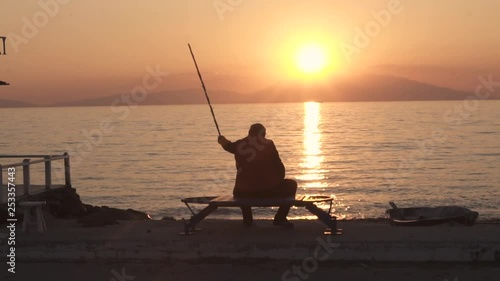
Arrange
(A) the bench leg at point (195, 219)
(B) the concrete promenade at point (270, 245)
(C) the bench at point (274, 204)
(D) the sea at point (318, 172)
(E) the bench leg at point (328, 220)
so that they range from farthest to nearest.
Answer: (D) the sea at point (318, 172), (A) the bench leg at point (195, 219), (E) the bench leg at point (328, 220), (C) the bench at point (274, 204), (B) the concrete promenade at point (270, 245)

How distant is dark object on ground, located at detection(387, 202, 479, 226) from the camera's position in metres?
15.0

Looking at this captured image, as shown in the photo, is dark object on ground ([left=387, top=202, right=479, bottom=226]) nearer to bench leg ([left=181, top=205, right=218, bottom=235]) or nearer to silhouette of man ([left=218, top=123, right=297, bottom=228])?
silhouette of man ([left=218, top=123, right=297, bottom=228])

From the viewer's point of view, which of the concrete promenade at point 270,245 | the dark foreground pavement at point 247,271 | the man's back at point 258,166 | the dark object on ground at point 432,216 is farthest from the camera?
the dark object on ground at point 432,216

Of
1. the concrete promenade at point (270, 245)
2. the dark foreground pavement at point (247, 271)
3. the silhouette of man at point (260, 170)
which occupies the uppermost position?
the silhouette of man at point (260, 170)

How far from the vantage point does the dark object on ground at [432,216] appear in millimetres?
15023

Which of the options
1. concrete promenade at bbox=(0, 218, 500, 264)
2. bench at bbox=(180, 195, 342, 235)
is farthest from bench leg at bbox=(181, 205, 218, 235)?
concrete promenade at bbox=(0, 218, 500, 264)

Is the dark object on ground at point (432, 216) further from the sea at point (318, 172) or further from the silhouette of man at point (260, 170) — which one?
the sea at point (318, 172)

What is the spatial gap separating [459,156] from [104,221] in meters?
47.2

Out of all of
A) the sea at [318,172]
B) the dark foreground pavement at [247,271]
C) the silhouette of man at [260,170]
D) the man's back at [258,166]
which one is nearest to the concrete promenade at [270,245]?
the dark foreground pavement at [247,271]

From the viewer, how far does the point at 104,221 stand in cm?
1164

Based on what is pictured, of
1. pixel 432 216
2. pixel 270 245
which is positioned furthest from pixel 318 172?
pixel 270 245

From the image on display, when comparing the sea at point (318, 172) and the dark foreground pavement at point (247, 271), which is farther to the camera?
the sea at point (318, 172)

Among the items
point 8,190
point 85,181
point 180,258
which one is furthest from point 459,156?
point 180,258

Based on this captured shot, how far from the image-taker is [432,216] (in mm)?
16344
